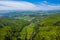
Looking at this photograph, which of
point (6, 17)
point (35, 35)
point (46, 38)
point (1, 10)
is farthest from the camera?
point (6, 17)

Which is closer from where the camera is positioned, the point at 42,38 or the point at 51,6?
the point at 42,38

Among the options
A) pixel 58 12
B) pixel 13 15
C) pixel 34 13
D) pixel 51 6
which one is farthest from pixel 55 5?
pixel 13 15

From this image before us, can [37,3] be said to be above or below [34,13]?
above

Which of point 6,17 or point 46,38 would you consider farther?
point 6,17

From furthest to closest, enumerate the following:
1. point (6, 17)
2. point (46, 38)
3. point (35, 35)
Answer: point (6, 17)
point (35, 35)
point (46, 38)

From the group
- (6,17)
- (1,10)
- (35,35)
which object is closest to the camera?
(35,35)

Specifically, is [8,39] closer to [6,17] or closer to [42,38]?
[42,38]

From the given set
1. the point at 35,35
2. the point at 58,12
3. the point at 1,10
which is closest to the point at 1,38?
the point at 35,35

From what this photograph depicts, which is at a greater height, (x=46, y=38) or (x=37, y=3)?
(x=37, y=3)

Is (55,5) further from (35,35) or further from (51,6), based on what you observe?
(35,35)
